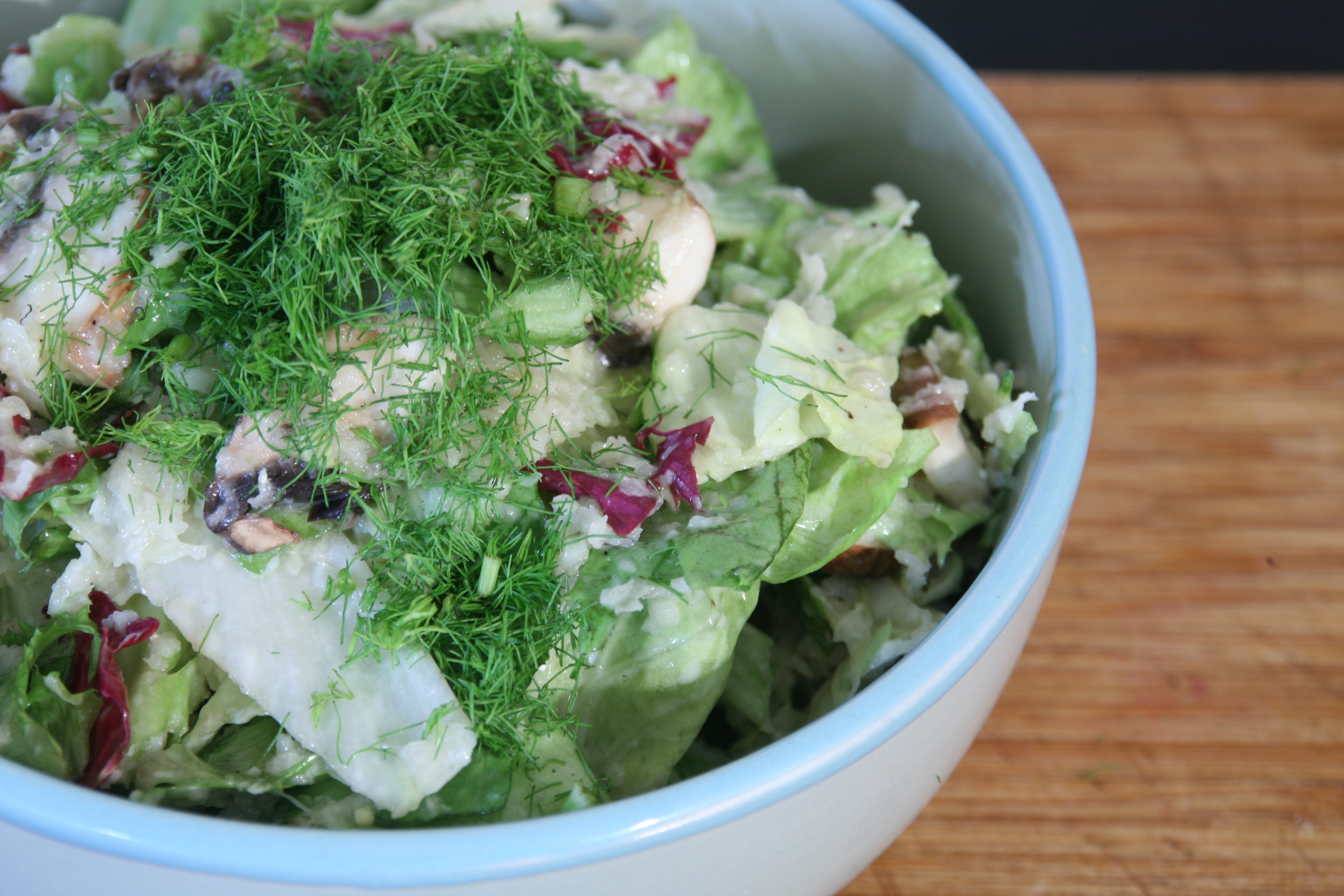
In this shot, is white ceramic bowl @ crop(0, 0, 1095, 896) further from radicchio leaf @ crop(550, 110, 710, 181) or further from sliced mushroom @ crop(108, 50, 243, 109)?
sliced mushroom @ crop(108, 50, 243, 109)

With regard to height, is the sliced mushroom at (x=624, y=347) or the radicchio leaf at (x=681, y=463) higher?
the sliced mushroom at (x=624, y=347)

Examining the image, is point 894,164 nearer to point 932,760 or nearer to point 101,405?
point 932,760

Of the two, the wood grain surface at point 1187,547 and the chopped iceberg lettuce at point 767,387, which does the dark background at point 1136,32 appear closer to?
the wood grain surface at point 1187,547

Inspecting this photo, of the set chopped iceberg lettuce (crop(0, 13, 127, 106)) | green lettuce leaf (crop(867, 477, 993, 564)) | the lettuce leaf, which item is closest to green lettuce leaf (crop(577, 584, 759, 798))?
the lettuce leaf

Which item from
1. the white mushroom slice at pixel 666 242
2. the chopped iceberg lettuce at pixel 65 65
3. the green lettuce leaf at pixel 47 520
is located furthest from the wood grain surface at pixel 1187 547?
the chopped iceberg lettuce at pixel 65 65

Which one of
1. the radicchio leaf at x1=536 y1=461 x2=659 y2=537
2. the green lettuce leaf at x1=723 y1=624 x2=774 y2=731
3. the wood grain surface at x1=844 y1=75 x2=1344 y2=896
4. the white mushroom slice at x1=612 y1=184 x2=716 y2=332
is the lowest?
the wood grain surface at x1=844 y1=75 x2=1344 y2=896

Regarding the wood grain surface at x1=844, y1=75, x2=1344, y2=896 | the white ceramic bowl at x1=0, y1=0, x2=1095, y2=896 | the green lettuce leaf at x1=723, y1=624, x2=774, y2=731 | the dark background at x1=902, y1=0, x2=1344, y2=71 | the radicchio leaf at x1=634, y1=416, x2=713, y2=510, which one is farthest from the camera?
the dark background at x1=902, y1=0, x2=1344, y2=71

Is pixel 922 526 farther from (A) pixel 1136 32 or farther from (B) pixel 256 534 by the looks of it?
(A) pixel 1136 32

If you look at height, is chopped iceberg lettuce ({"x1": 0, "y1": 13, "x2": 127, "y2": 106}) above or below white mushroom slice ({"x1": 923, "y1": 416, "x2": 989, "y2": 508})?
above
